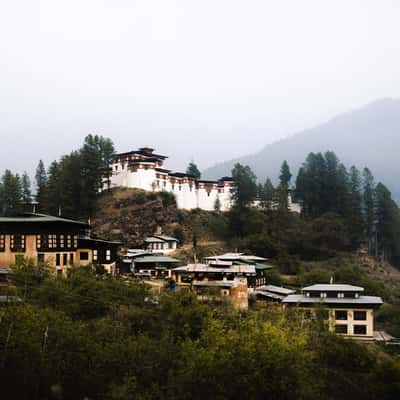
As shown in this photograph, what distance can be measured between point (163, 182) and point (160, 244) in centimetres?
1326

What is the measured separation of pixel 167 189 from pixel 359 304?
39.1 metres

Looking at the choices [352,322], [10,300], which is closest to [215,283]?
[352,322]

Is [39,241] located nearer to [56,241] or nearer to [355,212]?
[56,241]

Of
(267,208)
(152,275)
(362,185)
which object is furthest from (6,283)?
(362,185)

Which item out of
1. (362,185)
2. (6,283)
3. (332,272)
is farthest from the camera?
(362,185)

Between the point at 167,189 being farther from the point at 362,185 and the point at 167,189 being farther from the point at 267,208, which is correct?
the point at 362,185

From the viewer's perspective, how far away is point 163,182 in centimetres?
6994

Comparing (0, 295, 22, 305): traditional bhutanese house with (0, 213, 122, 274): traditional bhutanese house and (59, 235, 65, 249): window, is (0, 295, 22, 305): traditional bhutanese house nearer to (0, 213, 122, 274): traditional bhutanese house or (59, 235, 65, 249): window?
(0, 213, 122, 274): traditional bhutanese house

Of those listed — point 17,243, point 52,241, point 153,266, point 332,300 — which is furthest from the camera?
point 153,266

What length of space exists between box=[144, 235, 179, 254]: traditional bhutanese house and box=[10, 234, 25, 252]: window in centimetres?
2288

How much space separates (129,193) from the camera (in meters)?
67.2

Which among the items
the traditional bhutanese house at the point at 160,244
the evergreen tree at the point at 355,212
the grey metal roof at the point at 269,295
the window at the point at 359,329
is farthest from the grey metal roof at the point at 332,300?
the evergreen tree at the point at 355,212

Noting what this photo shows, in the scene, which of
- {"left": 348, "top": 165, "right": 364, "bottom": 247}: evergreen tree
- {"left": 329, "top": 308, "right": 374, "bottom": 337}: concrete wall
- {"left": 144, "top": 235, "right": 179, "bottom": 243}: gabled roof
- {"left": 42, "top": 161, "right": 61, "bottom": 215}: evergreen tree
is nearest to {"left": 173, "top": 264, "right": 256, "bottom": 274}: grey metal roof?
{"left": 329, "top": 308, "right": 374, "bottom": 337}: concrete wall

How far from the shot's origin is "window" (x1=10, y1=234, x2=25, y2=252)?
118ft
